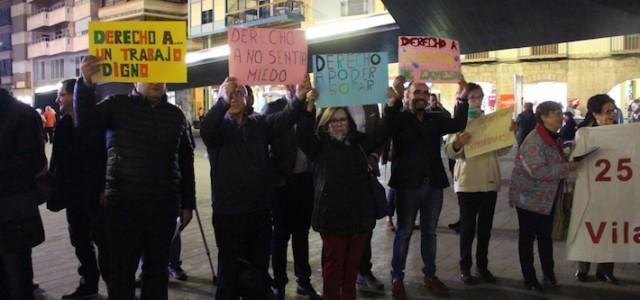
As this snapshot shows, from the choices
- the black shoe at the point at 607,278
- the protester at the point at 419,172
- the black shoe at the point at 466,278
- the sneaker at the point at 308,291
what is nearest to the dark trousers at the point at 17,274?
the sneaker at the point at 308,291

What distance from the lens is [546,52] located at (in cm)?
2908

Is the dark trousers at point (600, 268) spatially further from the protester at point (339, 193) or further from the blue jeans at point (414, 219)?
the protester at point (339, 193)

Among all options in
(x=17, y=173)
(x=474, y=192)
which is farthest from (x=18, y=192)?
(x=474, y=192)

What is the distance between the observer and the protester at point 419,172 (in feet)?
16.7

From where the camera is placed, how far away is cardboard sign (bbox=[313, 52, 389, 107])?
455 centimetres

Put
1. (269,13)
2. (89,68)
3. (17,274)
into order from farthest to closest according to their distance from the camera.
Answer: (269,13) < (17,274) < (89,68)

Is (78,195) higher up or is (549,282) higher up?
(78,195)

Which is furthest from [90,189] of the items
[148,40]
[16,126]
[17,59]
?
[17,59]

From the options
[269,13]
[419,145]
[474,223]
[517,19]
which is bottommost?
[474,223]

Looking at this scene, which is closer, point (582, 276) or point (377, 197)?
point (377, 197)

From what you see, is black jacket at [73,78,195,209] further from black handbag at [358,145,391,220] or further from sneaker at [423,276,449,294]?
sneaker at [423,276,449,294]

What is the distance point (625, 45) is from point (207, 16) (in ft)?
88.4

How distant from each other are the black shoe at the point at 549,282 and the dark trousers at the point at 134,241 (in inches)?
136

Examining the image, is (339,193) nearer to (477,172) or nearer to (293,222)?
(293,222)
